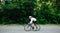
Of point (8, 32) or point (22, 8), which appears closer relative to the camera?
point (8, 32)

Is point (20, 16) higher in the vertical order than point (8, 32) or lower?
lower

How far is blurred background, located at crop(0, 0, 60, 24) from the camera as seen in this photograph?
27547mm

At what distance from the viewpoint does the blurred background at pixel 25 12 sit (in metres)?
27.5

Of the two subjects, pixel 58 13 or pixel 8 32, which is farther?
pixel 58 13

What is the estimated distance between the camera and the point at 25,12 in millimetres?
27844

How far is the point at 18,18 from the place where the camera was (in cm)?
2795

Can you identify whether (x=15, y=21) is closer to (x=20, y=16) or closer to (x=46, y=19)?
(x=20, y=16)

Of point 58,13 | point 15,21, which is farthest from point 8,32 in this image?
point 58,13

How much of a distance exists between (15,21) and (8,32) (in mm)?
9535

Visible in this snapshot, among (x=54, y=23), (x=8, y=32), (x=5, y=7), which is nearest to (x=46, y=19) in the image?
(x=54, y=23)

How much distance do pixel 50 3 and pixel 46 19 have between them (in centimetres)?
200

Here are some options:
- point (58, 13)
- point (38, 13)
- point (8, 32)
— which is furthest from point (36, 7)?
point (8, 32)

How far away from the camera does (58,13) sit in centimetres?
2833

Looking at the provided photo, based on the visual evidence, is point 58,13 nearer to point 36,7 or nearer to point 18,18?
point 36,7
